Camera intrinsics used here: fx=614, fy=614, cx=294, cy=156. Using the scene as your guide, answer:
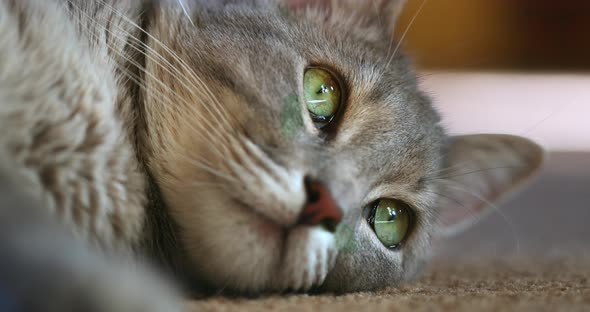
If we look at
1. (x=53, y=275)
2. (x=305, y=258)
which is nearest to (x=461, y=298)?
(x=305, y=258)

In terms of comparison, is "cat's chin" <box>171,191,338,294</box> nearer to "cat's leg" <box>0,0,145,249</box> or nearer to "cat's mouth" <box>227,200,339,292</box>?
"cat's mouth" <box>227,200,339,292</box>

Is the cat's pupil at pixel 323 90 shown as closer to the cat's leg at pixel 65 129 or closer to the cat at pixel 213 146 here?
the cat at pixel 213 146

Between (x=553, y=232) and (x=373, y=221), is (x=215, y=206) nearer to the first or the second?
(x=373, y=221)

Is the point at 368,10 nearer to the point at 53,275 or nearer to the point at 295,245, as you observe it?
the point at 295,245

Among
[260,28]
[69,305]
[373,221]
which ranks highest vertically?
[260,28]

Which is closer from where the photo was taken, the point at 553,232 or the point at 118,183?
the point at 118,183

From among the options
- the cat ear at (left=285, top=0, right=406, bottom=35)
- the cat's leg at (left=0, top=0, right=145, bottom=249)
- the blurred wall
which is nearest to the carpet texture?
the cat's leg at (left=0, top=0, right=145, bottom=249)

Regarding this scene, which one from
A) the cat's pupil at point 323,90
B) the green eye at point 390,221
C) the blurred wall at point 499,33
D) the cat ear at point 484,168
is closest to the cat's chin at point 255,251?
the green eye at point 390,221

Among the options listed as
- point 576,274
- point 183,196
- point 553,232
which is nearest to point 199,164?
point 183,196
